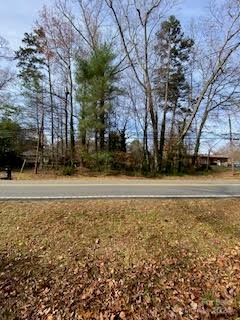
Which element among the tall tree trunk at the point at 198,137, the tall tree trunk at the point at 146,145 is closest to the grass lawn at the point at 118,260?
Result: the tall tree trunk at the point at 146,145

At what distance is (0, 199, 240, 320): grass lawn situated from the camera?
5.23 metres

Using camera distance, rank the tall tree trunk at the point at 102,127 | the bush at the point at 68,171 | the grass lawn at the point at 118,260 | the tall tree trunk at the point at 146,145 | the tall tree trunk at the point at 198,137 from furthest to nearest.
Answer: the tall tree trunk at the point at 198,137 < the tall tree trunk at the point at 146,145 < the tall tree trunk at the point at 102,127 < the bush at the point at 68,171 < the grass lawn at the point at 118,260

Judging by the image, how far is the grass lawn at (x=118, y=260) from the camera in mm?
5230

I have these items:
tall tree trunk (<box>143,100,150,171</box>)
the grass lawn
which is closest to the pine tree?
tall tree trunk (<box>143,100,150,171</box>)

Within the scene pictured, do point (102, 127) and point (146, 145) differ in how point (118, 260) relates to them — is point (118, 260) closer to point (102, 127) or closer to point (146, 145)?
point (102, 127)

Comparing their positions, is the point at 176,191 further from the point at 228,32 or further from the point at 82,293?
the point at 228,32

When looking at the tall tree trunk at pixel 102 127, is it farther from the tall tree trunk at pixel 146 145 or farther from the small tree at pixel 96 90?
the tall tree trunk at pixel 146 145

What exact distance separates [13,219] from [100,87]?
57.0 feet

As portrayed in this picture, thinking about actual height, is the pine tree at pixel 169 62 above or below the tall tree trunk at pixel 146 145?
above

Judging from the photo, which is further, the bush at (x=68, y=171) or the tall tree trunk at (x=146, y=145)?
the tall tree trunk at (x=146, y=145)

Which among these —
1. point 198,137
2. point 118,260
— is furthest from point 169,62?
point 118,260

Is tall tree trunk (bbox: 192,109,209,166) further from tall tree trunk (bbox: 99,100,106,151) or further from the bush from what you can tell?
the bush

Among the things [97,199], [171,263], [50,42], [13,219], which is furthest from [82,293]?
[50,42]

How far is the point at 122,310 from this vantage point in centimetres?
515
